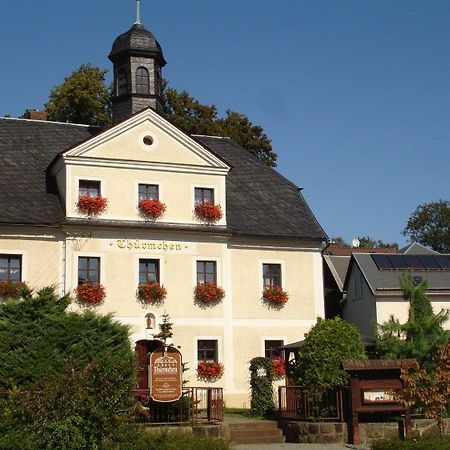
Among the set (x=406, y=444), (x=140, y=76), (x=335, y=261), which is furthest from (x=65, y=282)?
(x=335, y=261)

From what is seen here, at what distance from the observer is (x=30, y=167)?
101 feet

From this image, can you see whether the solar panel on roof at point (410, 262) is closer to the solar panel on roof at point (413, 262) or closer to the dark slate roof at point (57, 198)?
the solar panel on roof at point (413, 262)

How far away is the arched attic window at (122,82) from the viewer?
32844 mm

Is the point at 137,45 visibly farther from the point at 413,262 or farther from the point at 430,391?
the point at 430,391

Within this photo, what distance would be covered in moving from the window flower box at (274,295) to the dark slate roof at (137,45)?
10324 mm

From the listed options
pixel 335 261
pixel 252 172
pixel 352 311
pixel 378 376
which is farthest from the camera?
pixel 335 261

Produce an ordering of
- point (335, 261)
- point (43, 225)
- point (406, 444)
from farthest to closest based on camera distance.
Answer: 1. point (335, 261)
2. point (43, 225)
3. point (406, 444)

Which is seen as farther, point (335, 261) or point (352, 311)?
point (335, 261)

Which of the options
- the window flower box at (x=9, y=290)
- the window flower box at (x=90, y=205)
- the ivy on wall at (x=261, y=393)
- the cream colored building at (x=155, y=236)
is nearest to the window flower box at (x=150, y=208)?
the cream colored building at (x=155, y=236)

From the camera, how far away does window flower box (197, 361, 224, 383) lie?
29.2 metres

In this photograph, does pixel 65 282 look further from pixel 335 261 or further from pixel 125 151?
pixel 335 261

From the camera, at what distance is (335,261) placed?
4350cm

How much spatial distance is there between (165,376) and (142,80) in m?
15.1

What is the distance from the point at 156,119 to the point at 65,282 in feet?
22.8
